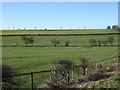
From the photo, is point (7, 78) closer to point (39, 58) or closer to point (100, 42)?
point (39, 58)

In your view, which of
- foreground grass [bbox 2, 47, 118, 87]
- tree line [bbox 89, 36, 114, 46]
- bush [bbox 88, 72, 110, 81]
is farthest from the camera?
tree line [bbox 89, 36, 114, 46]

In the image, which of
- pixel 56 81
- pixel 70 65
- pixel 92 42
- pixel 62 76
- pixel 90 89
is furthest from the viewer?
pixel 92 42

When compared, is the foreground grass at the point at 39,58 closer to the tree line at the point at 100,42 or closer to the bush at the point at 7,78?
the bush at the point at 7,78

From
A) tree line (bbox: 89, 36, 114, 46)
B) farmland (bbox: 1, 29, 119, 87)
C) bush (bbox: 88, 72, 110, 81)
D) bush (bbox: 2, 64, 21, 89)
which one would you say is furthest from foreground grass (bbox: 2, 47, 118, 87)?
tree line (bbox: 89, 36, 114, 46)

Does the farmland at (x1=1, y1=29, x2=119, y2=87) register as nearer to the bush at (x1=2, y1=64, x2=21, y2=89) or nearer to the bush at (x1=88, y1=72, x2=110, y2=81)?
the bush at (x1=2, y1=64, x2=21, y2=89)

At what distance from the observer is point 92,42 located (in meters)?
68.7

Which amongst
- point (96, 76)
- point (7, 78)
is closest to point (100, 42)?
point (96, 76)

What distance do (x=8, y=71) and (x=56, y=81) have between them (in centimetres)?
199

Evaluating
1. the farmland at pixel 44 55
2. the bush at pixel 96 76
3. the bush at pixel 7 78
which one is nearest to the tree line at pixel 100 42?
the farmland at pixel 44 55

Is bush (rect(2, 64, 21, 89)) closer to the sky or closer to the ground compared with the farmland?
closer to the sky

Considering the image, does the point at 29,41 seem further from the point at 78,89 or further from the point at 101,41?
the point at 78,89

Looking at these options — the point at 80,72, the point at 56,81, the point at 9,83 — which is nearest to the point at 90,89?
the point at 56,81

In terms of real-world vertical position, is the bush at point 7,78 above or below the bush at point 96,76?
above

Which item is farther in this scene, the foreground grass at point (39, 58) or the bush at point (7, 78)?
the foreground grass at point (39, 58)
